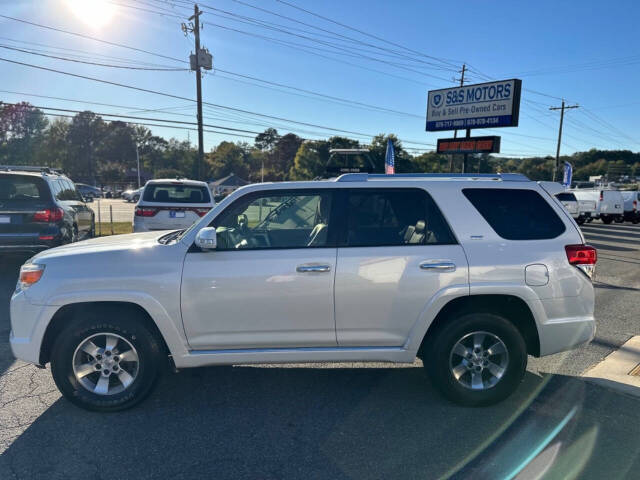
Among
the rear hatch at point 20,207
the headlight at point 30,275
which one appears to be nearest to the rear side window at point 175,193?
the rear hatch at point 20,207

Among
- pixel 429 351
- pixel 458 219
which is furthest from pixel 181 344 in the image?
pixel 458 219

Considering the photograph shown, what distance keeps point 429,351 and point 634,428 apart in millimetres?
1566

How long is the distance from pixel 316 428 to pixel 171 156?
4566 inches

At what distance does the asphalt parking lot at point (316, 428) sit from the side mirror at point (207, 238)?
133cm

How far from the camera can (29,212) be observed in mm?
7277

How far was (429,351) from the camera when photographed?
11.5 feet

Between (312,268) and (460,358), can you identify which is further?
(460,358)

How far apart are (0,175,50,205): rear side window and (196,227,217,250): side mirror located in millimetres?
5686

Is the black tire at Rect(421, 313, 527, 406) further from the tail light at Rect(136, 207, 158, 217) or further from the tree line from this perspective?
the tree line

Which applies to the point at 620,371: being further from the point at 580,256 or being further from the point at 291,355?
the point at 291,355

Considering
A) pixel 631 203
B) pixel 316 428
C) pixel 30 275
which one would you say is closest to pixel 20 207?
pixel 30 275

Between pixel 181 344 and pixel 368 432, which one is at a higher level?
pixel 181 344

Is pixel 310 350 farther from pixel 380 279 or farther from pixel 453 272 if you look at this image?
pixel 453 272

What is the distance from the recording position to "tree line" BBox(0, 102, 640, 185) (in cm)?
6969
